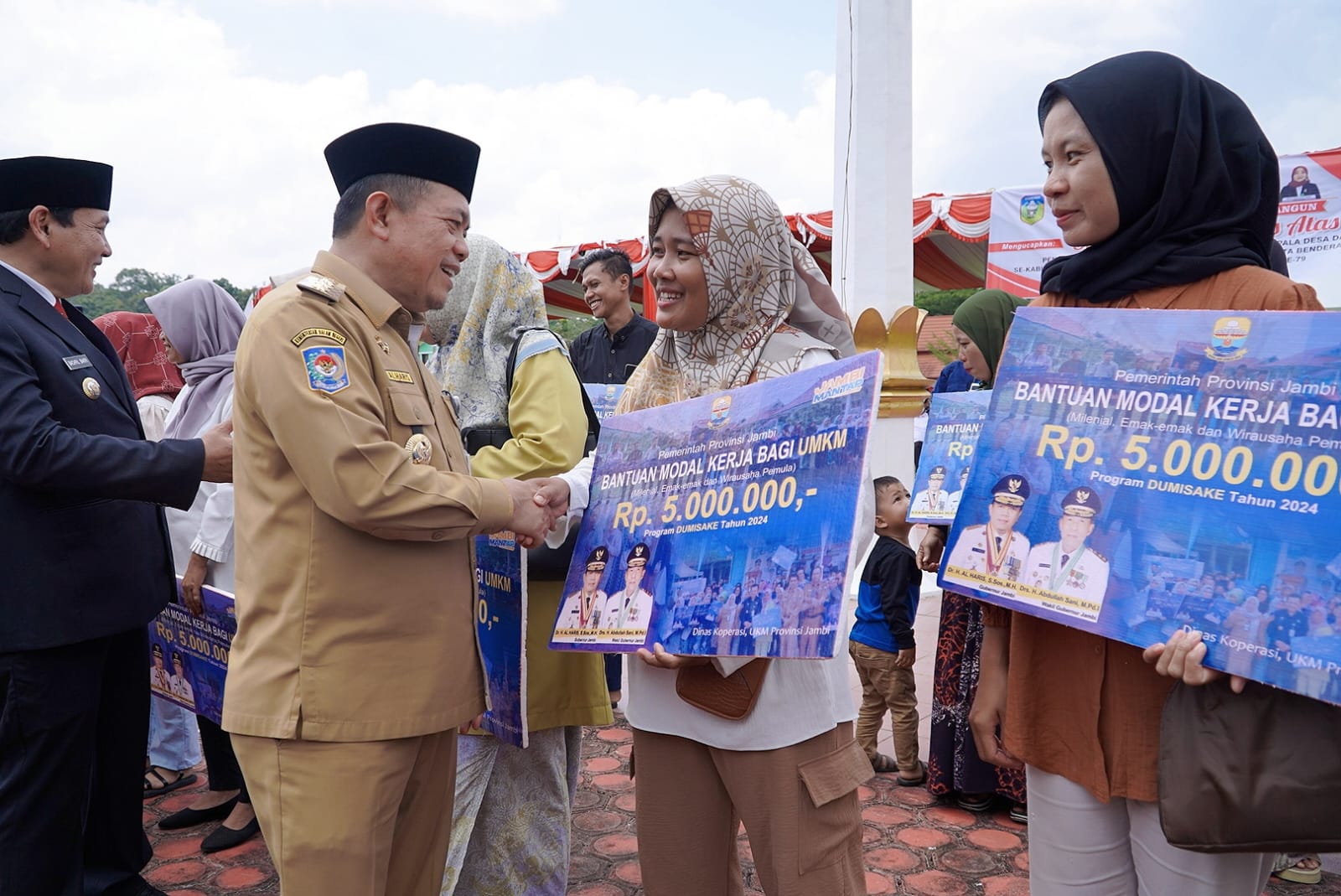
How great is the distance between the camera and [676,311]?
192 cm

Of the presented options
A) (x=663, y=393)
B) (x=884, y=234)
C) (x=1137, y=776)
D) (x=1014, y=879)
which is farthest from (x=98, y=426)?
(x=884, y=234)

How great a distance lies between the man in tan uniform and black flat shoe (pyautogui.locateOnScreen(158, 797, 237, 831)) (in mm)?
2249

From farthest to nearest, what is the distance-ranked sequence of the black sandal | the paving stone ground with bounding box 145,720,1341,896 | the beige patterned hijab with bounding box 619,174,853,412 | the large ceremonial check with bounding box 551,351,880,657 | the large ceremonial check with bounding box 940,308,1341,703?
the black sandal, the paving stone ground with bounding box 145,720,1341,896, the beige patterned hijab with bounding box 619,174,853,412, the large ceremonial check with bounding box 551,351,880,657, the large ceremonial check with bounding box 940,308,1341,703

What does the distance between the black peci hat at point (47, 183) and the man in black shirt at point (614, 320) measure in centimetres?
306

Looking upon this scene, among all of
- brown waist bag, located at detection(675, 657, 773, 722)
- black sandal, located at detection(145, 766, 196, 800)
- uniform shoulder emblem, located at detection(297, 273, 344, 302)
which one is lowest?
black sandal, located at detection(145, 766, 196, 800)

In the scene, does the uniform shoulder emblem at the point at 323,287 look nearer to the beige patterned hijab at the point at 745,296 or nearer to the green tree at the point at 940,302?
the beige patterned hijab at the point at 745,296

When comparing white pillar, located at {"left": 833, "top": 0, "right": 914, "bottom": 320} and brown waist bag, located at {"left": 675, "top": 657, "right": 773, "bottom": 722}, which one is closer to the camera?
brown waist bag, located at {"left": 675, "top": 657, "right": 773, "bottom": 722}

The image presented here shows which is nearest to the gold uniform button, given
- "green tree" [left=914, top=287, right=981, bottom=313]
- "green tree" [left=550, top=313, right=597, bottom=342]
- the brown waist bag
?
the brown waist bag

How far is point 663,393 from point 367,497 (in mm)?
748

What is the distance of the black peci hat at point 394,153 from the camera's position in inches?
69.7

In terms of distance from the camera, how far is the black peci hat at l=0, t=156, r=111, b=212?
2451mm

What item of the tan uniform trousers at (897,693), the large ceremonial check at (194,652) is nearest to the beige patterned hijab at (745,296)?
the large ceremonial check at (194,652)

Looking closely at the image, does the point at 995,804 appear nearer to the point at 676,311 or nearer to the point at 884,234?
the point at 676,311

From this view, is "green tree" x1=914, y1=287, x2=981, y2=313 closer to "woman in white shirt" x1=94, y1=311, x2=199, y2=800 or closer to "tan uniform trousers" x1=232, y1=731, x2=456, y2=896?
"woman in white shirt" x1=94, y1=311, x2=199, y2=800
